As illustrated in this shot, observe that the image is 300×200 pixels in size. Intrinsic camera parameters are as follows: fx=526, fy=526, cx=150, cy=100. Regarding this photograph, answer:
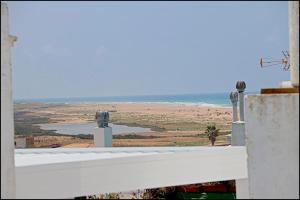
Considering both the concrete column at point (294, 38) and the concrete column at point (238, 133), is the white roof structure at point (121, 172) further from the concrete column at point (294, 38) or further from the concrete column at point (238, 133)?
the concrete column at point (238, 133)

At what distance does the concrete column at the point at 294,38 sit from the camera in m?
5.70

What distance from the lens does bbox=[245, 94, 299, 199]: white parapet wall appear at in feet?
17.8

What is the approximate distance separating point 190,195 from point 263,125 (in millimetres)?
6000

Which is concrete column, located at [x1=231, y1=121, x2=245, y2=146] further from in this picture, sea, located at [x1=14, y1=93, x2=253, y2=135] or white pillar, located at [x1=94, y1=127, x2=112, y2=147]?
sea, located at [x1=14, y1=93, x2=253, y2=135]

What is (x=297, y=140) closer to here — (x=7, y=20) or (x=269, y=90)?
(x=269, y=90)

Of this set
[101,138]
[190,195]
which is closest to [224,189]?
[190,195]

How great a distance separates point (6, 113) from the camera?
5.59 metres

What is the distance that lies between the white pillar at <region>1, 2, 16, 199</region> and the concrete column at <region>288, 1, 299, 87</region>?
3.07 metres

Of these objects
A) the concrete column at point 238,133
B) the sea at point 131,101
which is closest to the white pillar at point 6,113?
the concrete column at point 238,133

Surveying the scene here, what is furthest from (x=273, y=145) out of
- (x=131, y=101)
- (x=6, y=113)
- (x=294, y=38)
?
(x=131, y=101)

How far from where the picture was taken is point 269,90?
582cm

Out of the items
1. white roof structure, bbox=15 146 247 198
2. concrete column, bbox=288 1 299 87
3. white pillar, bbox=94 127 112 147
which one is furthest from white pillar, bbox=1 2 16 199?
white pillar, bbox=94 127 112 147

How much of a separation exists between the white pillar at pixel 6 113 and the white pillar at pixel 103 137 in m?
5.71

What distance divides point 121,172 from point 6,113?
1.67 meters
